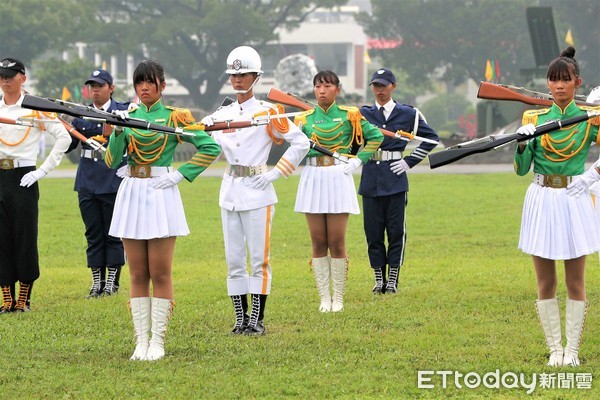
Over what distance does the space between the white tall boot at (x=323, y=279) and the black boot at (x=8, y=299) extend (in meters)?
2.95

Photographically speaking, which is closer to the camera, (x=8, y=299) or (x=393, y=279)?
(x=8, y=299)

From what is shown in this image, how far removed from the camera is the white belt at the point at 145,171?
8820mm

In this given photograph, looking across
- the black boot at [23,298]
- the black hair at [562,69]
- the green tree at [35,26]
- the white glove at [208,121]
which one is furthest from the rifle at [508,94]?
the green tree at [35,26]

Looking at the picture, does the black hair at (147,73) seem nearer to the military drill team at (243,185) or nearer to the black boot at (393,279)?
the military drill team at (243,185)

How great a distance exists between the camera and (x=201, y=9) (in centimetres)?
7906

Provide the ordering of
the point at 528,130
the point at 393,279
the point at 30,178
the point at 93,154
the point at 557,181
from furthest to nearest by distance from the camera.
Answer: the point at 393,279, the point at 93,154, the point at 30,178, the point at 557,181, the point at 528,130

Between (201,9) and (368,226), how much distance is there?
6835 cm

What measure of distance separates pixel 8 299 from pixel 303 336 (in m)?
3.32

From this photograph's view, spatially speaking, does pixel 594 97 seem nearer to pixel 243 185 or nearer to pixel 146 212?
pixel 243 185

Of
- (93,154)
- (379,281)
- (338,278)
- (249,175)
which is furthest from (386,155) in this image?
(93,154)

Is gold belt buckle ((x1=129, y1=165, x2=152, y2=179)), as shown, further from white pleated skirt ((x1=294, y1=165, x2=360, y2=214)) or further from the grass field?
white pleated skirt ((x1=294, y1=165, x2=360, y2=214))

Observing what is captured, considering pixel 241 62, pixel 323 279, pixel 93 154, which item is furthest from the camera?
pixel 93 154

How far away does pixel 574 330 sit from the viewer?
27.5ft

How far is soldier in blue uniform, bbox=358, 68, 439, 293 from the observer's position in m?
12.2
